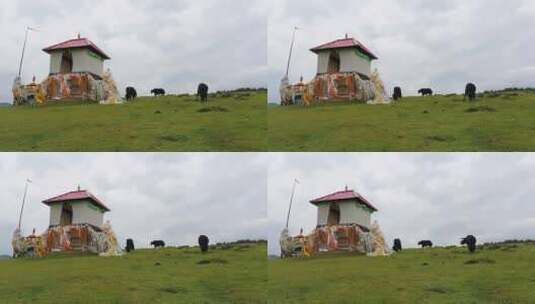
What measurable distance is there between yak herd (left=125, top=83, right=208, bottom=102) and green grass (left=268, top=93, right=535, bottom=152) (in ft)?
17.4

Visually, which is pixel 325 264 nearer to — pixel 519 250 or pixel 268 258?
pixel 268 258

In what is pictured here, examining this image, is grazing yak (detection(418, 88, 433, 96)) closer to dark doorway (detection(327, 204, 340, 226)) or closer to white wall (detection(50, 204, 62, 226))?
dark doorway (detection(327, 204, 340, 226))

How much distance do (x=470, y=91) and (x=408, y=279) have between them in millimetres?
22644

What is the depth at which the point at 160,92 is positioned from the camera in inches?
2088

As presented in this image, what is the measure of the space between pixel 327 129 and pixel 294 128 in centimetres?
192

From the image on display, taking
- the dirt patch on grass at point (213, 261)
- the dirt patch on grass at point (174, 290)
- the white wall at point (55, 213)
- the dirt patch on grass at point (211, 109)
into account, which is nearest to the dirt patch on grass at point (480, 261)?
the dirt patch on grass at point (213, 261)

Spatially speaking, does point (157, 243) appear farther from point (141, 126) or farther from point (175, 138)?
point (175, 138)

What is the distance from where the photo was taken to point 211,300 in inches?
1147

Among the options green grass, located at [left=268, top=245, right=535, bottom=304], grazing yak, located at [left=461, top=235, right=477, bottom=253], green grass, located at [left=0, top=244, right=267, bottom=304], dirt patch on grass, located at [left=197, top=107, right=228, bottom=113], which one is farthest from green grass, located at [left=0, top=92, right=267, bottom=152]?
grazing yak, located at [left=461, top=235, right=477, bottom=253]

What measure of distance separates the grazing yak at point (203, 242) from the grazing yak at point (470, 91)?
2231 centimetres

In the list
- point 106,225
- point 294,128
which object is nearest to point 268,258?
point 294,128

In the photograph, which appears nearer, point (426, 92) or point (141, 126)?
point (141, 126)

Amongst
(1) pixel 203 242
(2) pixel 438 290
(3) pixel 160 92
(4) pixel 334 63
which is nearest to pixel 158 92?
(3) pixel 160 92

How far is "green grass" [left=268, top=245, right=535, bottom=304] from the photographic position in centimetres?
2873
